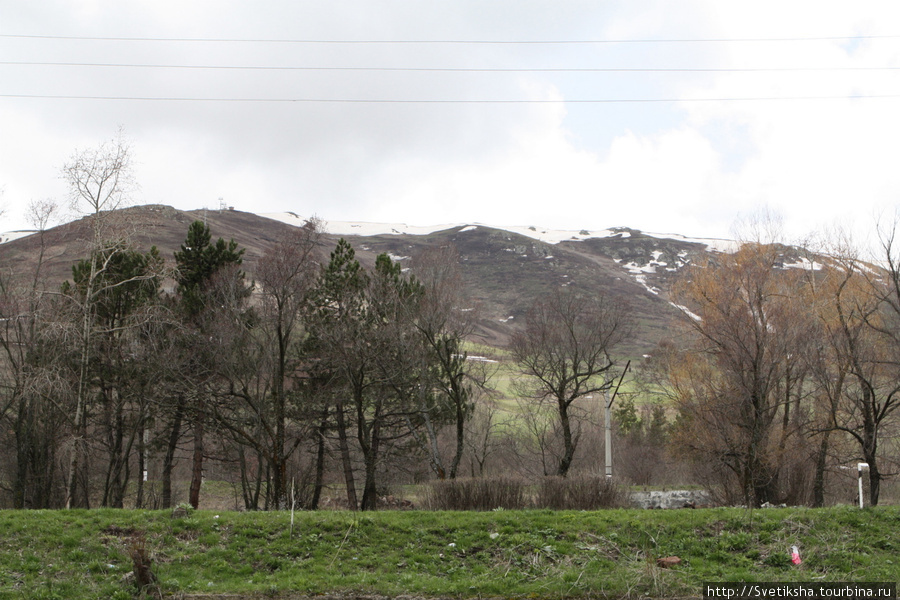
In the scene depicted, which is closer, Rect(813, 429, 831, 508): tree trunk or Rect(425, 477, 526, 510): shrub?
Rect(425, 477, 526, 510): shrub

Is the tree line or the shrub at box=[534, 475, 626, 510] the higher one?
the tree line

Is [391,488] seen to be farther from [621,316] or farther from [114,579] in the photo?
[114,579]

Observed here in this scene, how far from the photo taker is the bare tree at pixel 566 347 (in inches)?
1085

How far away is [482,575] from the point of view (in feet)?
33.8

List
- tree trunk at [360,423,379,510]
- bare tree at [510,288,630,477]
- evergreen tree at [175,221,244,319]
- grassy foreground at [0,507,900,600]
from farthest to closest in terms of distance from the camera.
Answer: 1. bare tree at [510,288,630,477]
2. evergreen tree at [175,221,244,319]
3. tree trunk at [360,423,379,510]
4. grassy foreground at [0,507,900,600]

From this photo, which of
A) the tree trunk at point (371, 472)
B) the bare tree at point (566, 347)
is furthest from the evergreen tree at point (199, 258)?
the bare tree at point (566, 347)

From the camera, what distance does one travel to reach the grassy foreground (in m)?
9.73

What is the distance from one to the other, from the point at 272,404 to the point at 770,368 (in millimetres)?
18819

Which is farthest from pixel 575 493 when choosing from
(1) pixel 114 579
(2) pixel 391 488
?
(2) pixel 391 488

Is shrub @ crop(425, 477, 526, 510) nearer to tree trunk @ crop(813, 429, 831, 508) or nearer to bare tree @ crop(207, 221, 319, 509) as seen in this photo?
bare tree @ crop(207, 221, 319, 509)

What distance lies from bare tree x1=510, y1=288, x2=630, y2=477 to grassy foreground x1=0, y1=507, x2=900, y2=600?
14.7 metres

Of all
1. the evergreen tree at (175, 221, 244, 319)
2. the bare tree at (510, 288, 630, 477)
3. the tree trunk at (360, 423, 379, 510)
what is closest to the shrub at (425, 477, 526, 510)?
the tree trunk at (360, 423, 379, 510)

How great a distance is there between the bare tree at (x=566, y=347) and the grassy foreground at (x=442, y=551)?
14.7 m

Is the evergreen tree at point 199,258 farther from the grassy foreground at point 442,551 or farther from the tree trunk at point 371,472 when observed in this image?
the grassy foreground at point 442,551
